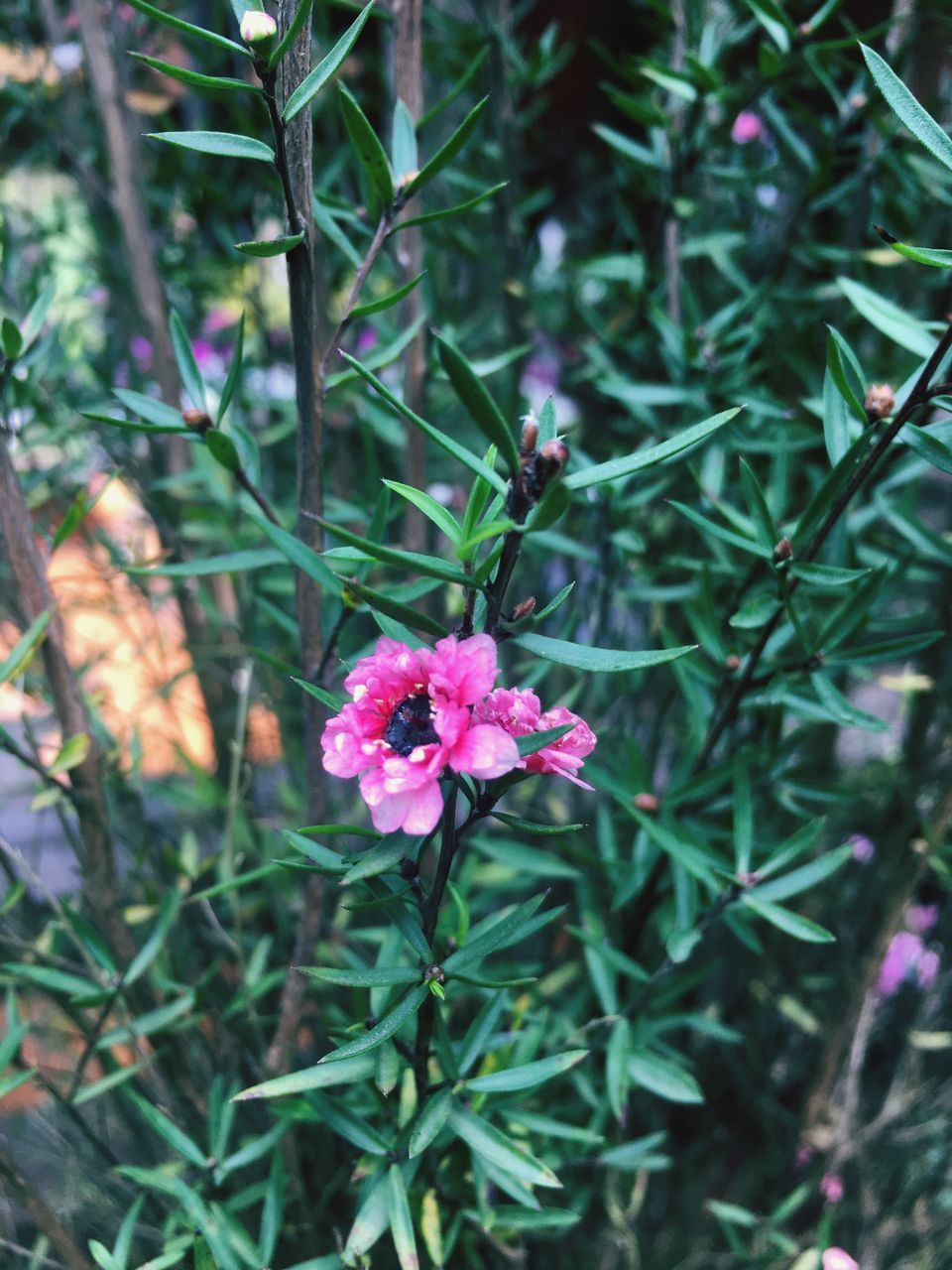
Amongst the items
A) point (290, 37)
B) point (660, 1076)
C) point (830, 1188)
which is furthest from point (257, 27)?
point (830, 1188)

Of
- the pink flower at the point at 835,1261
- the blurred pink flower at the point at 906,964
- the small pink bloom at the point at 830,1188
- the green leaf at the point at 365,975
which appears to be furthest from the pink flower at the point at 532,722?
the blurred pink flower at the point at 906,964

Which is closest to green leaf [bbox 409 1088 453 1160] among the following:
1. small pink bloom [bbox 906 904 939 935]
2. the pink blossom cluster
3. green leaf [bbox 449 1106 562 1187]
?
green leaf [bbox 449 1106 562 1187]

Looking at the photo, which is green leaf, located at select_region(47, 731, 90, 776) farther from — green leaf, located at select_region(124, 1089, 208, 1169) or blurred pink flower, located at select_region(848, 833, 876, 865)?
blurred pink flower, located at select_region(848, 833, 876, 865)

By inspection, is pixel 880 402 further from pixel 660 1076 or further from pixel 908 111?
pixel 660 1076

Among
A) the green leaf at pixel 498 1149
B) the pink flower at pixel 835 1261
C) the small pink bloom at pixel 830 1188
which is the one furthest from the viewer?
the small pink bloom at pixel 830 1188

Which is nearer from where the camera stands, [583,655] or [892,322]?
[583,655]

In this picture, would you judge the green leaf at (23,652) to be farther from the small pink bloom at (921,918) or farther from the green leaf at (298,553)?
the small pink bloom at (921,918)
